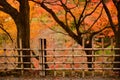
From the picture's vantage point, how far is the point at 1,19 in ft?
62.8

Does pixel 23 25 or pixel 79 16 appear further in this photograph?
pixel 79 16

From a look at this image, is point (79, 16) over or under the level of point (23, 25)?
over

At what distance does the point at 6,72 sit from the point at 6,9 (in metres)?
2.73

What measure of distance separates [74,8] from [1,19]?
473cm

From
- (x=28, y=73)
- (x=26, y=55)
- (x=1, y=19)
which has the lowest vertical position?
(x=28, y=73)

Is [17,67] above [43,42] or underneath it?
underneath

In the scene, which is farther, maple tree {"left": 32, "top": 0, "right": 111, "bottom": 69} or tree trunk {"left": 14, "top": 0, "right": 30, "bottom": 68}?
maple tree {"left": 32, "top": 0, "right": 111, "bottom": 69}

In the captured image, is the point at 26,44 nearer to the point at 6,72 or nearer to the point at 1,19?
the point at 6,72

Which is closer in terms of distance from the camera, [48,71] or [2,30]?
[48,71]

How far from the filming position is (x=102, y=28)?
1719 cm

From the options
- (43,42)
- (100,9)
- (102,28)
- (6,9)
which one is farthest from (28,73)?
(100,9)

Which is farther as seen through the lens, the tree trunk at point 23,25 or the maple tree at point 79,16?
the maple tree at point 79,16

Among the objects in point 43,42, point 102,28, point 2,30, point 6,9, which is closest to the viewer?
point 43,42

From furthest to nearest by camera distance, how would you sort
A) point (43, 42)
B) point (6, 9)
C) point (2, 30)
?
A: point (2, 30) → point (6, 9) → point (43, 42)
